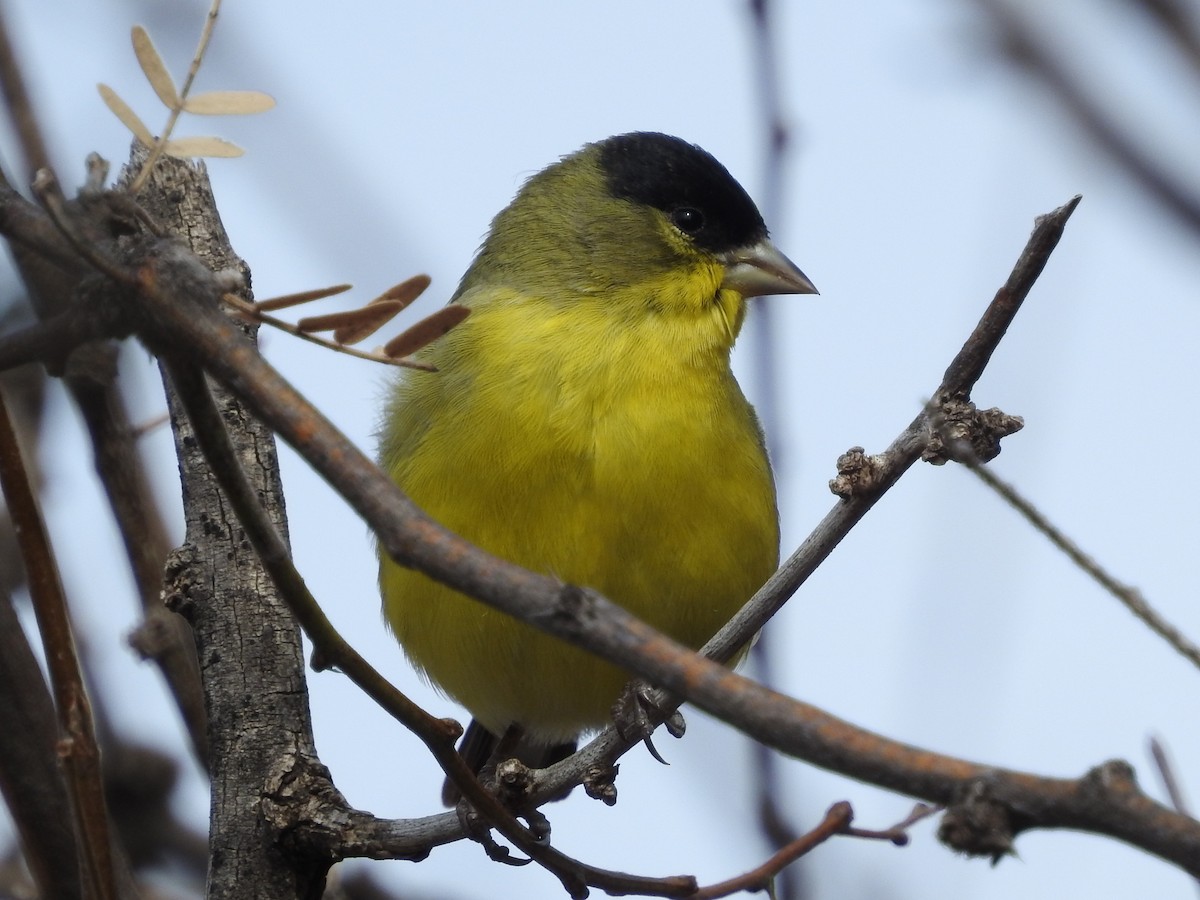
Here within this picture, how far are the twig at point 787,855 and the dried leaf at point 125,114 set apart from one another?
1154 millimetres

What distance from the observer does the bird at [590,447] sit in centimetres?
330

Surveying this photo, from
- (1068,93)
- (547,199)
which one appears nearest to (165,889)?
(547,199)

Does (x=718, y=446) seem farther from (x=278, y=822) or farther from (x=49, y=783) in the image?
(x=49, y=783)

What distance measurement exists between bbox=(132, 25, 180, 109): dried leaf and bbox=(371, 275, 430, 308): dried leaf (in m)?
0.36

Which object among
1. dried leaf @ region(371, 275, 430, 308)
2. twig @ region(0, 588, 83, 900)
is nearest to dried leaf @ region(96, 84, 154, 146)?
dried leaf @ region(371, 275, 430, 308)

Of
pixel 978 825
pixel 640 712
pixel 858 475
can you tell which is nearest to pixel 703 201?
pixel 640 712

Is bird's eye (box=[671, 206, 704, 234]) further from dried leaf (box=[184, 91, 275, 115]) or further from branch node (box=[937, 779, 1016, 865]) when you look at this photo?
branch node (box=[937, 779, 1016, 865])

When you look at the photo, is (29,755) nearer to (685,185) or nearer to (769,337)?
(769,337)

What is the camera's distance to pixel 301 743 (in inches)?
109

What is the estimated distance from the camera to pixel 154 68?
180 centimetres

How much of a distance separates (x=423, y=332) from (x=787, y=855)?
82 cm

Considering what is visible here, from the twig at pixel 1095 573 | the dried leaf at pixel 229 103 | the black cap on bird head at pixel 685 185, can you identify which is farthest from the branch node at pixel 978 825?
the black cap on bird head at pixel 685 185

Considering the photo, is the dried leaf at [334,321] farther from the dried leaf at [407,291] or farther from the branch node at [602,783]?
the branch node at [602,783]

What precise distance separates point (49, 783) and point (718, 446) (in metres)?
1.75
